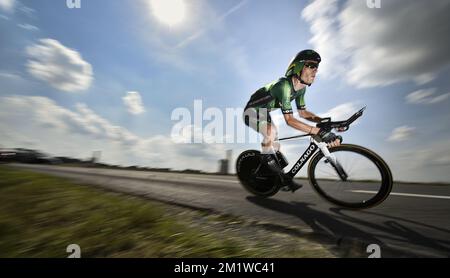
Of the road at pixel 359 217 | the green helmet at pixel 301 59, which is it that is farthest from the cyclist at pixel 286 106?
the road at pixel 359 217

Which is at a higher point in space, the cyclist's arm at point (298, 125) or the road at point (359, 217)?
the cyclist's arm at point (298, 125)

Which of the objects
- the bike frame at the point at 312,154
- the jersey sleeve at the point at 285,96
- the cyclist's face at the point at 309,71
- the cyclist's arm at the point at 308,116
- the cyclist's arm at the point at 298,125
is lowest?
the bike frame at the point at 312,154

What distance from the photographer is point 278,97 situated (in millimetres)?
4258

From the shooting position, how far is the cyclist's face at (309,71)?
4.06m

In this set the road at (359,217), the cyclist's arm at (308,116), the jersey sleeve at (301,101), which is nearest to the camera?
the road at (359,217)

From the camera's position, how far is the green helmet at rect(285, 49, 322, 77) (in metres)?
4.05

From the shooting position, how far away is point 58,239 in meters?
2.46

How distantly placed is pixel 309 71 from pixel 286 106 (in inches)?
24.4

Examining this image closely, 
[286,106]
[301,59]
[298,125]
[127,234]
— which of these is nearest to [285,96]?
[286,106]

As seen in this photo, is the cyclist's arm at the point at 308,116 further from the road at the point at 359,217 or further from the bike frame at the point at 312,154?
the road at the point at 359,217
